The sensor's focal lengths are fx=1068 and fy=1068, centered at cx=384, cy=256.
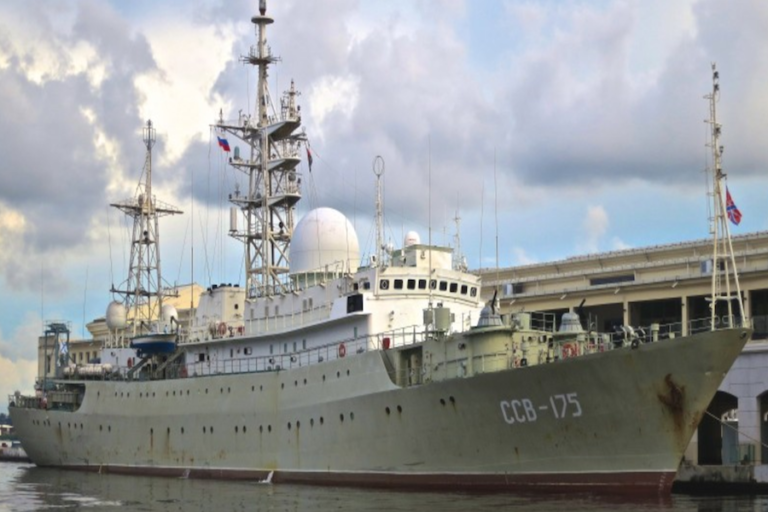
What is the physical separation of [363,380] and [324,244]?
7.97 metres

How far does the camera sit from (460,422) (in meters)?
31.8

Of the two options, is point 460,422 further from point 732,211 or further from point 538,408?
point 732,211

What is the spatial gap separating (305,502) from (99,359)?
27.7 meters

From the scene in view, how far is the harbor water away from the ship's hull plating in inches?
35.0

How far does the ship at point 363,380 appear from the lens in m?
29.0

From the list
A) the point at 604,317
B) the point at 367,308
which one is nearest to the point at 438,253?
the point at 367,308

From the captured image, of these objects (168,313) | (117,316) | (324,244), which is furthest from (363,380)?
(117,316)

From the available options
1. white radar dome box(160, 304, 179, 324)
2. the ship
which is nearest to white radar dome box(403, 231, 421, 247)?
the ship

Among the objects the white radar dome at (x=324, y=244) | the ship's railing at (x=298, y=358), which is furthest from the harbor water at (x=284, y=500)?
the white radar dome at (x=324, y=244)

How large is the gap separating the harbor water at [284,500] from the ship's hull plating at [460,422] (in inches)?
35.0

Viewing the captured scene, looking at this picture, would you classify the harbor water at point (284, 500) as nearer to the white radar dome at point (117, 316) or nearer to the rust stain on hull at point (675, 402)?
the rust stain on hull at point (675, 402)

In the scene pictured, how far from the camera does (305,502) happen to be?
1203 inches

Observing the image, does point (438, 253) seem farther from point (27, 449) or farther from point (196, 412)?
point (27, 449)

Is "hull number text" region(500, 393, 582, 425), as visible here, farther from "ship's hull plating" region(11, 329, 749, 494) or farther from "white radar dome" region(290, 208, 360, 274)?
"white radar dome" region(290, 208, 360, 274)
